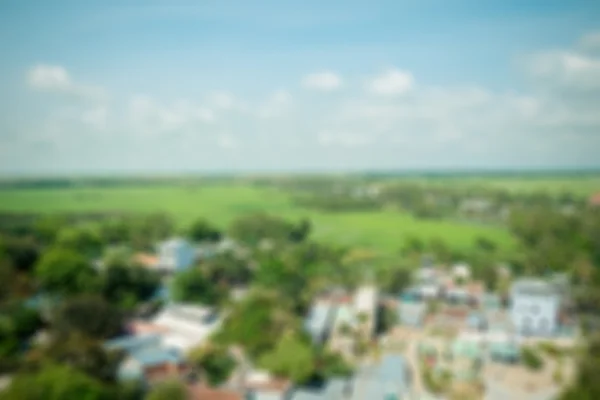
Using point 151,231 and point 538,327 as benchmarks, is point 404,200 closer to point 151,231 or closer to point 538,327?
point 151,231

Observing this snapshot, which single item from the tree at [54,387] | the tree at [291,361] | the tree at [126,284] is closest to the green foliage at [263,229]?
the tree at [126,284]

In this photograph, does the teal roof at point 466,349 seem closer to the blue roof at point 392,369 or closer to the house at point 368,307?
the blue roof at point 392,369

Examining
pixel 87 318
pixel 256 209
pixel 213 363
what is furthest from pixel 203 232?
pixel 213 363

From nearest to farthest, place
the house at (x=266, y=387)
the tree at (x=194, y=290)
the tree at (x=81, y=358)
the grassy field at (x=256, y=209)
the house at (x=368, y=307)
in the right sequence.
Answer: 1. the tree at (x=81, y=358)
2. the house at (x=266, y=387)
3. the house at (x=368, y=307)
4. the tree at (x=194, y=290)
5. the grassy field at (x=256, y=209)

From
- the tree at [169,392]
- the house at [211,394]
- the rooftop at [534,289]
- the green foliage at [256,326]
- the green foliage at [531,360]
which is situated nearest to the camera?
→ the tree at [169,392]

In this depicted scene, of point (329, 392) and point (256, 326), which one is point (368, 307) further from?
point (329, 392)

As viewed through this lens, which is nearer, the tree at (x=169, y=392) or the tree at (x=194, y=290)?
the tree at (x=169, y=392)
